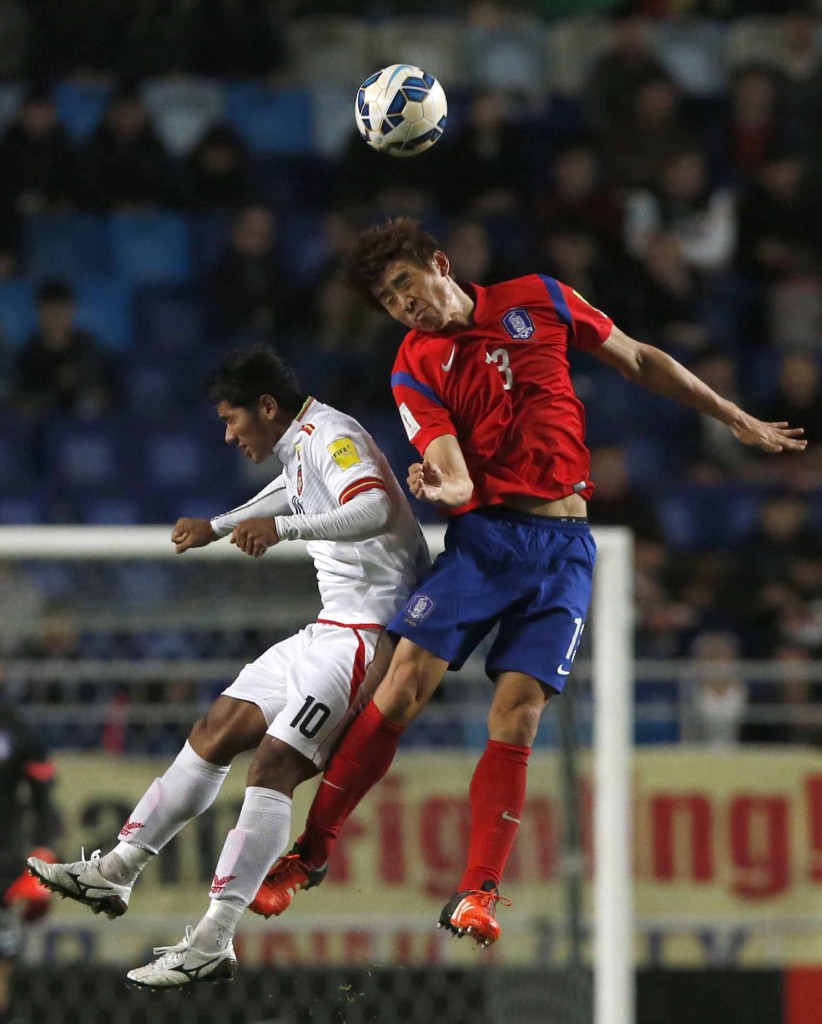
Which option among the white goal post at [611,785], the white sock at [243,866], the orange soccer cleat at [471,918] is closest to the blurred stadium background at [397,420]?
the white goal post at [611,785]

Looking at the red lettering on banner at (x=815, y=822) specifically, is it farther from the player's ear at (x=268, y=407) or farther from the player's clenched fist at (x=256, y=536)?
the player's clenched fist at (x=256, y=536)

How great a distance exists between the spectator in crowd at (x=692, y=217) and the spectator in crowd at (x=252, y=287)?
203 centimetres

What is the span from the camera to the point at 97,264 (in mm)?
10453

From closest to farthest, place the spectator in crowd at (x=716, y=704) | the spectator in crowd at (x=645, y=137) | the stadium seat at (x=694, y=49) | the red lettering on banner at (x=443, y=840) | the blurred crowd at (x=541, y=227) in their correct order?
the red lettering on banner at (x=443, y=840) → the spectator in crowd at (x=716, y=704) → the blurred crowd at (x=541, y=227) → the spectator in crowd at (x=645, y=137) → the stadium seat at (x=694, y=49)

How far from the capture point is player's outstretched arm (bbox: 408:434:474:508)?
3338 millimetres

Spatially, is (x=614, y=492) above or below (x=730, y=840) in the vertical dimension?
above

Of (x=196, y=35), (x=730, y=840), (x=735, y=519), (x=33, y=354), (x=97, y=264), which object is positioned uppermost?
(x=196, y=35)

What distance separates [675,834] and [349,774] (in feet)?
12.9

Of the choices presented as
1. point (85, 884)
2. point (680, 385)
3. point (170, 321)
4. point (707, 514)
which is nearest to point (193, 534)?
point (85, 884)

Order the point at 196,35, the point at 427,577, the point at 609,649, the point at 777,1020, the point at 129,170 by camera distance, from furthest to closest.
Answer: the point at 196,35 → the point at 129,170 → the point at 777,1020 → the point at 609,649 → the point at 427,577

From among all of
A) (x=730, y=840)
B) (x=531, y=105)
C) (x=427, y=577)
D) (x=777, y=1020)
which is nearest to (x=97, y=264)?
(x=531, y=105)

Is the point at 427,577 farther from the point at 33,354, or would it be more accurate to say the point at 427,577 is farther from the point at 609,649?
the point at 33,354

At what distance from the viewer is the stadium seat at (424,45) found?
11.2 metres

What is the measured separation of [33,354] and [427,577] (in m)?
5.90
